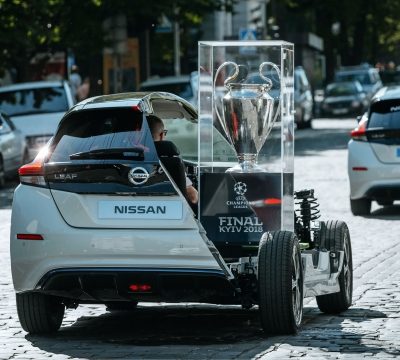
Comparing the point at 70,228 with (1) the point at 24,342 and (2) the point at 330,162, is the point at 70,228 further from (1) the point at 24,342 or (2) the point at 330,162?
(2) the point at 330,162

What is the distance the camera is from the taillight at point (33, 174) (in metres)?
8.91

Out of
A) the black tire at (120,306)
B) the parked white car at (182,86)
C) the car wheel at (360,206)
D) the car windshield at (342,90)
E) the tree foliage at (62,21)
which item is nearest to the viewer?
the black tire at (120,306)

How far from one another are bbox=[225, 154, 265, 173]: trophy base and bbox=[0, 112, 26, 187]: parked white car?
54.2ft

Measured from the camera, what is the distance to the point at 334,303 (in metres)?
10.2

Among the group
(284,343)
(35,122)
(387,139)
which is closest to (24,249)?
(284,343)

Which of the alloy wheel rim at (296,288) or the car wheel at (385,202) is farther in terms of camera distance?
the car wheel at (385,202)

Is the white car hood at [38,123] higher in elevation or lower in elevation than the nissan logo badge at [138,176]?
lower

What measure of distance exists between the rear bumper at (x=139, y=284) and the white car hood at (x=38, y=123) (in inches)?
727

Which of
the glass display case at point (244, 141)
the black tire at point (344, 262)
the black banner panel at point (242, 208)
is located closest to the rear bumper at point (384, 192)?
the glass display case at point (244, 141)

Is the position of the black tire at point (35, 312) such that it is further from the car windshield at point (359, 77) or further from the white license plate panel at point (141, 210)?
the car windshield at point (359, 77)

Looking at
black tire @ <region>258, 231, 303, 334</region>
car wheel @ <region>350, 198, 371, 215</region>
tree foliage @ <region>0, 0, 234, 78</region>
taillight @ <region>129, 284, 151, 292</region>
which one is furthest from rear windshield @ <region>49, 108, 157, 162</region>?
tree foliage @ <region>0, 0, 234, 78</region>

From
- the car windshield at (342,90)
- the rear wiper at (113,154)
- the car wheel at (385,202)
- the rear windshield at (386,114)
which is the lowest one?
the car windshield at (342,90)

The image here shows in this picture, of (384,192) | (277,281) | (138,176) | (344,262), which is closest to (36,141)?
(384,192)

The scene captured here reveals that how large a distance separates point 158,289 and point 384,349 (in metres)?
1.34
